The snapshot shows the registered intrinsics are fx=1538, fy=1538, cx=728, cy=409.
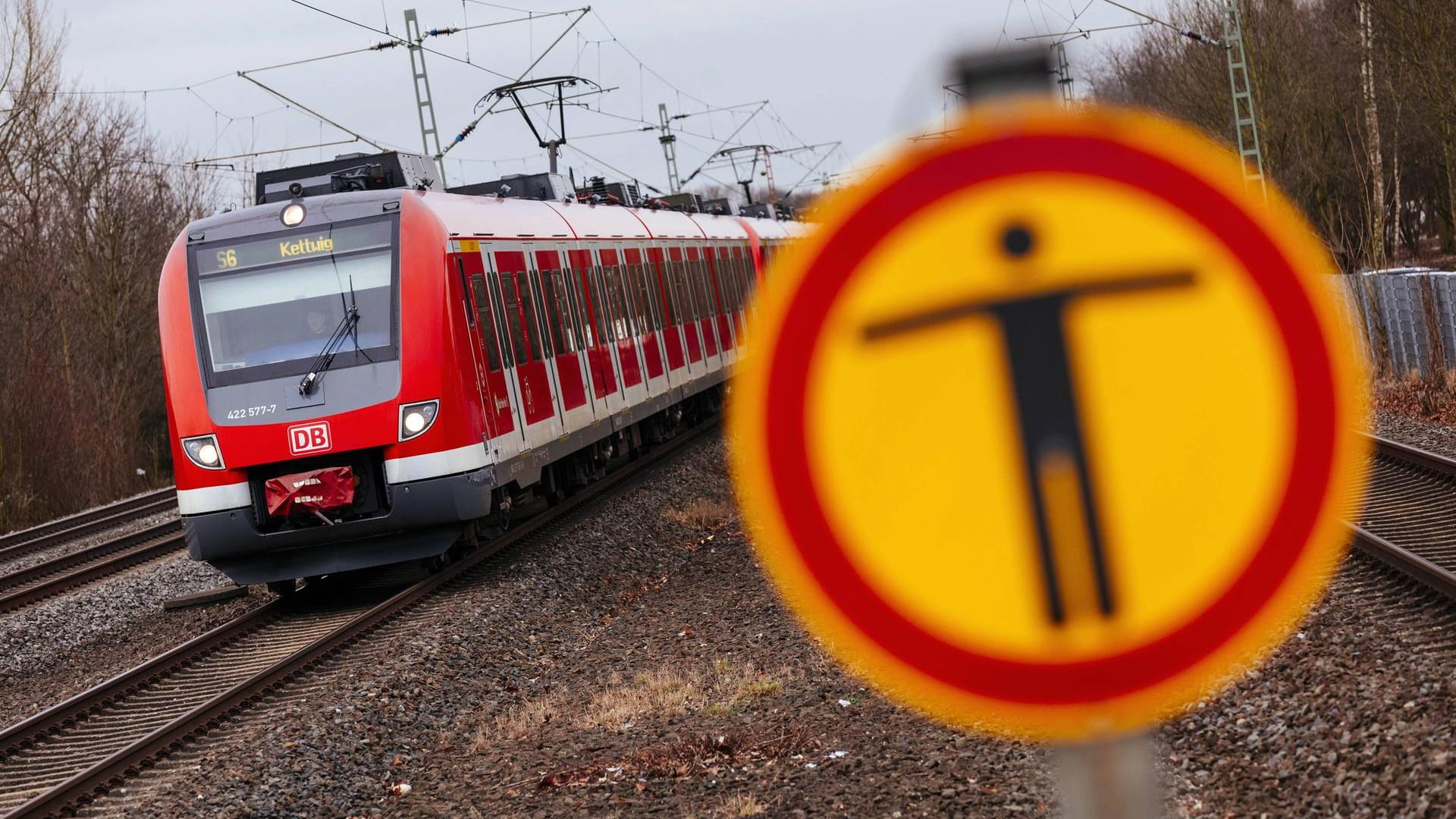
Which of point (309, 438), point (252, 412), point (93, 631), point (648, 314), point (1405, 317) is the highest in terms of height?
point (648, 314)

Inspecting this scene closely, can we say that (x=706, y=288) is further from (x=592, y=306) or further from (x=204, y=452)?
(x=204, y=452)

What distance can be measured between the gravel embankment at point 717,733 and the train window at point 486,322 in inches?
98.6

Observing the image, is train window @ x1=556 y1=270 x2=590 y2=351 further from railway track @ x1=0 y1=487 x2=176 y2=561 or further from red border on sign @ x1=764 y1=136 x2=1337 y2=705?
red border on sign @ x1=764 y1=136 x2=1337 y2=705

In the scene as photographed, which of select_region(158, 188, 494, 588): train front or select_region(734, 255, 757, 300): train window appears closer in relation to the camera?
select_region(158, 188, 494, 588): train front

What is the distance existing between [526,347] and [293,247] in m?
2.74

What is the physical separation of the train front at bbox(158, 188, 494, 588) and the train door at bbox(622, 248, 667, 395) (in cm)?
734

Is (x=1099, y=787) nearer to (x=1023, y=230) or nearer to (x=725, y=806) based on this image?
(x=1023, y=230)

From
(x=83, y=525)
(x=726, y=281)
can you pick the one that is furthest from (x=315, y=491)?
(x=726, y=281)

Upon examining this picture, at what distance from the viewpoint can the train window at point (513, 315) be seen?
14.4 meters

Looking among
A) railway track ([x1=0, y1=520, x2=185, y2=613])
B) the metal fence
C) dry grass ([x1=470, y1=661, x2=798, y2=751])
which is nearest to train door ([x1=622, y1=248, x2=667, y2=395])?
railway track ([x1=0, y1=520, x2=185, y2=613])

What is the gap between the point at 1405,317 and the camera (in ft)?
69.0

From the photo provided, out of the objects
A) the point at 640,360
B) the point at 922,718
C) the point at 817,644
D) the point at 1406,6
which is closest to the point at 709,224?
the point at 640,360

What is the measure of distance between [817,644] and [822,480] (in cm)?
729

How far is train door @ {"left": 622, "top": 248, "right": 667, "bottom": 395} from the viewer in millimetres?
20125
